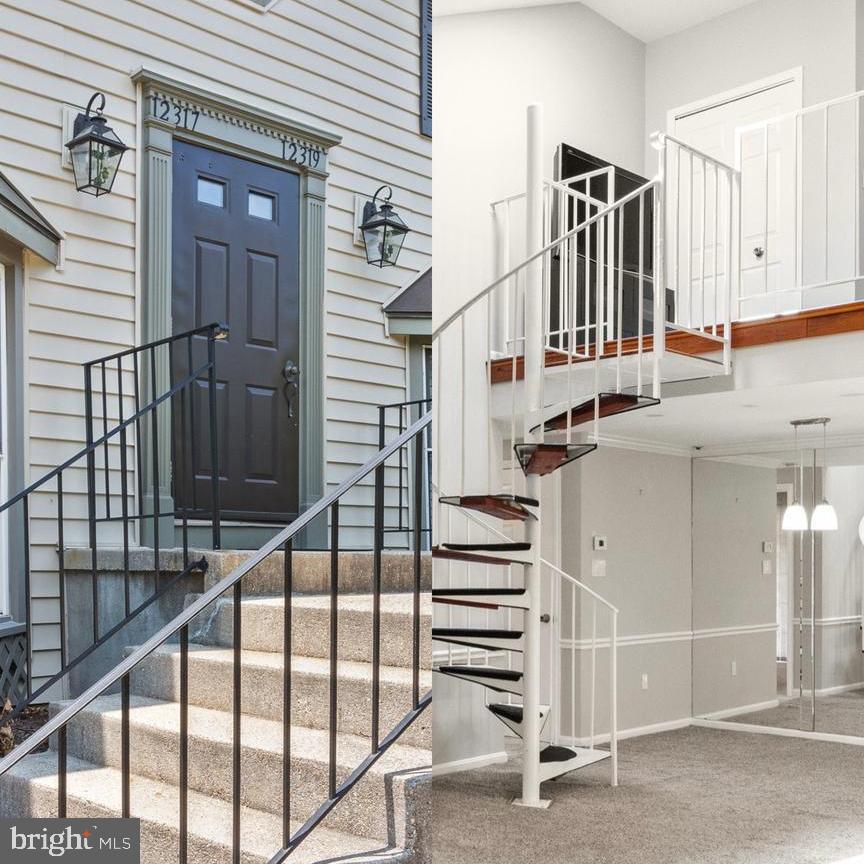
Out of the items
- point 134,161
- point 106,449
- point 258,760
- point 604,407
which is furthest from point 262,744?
point 604,407

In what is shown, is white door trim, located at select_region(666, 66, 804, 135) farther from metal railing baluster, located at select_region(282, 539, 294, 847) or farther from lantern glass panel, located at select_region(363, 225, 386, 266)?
metal railing baluster, located at select_region(282, 539, 294, 847)

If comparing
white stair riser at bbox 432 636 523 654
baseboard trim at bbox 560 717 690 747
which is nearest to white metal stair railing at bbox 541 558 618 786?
baseboard trim at bbox 560 717 690 747

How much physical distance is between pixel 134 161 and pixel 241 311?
13.3 inches

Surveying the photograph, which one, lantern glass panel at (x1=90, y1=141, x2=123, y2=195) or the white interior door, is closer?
lantern glass panel at (x1=90, y1=141, x2=123, y2=195)

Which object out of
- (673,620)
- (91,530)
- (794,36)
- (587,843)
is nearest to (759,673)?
(673,620)

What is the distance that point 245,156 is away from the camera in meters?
1.96

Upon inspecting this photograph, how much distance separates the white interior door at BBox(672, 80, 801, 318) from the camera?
2.74 m

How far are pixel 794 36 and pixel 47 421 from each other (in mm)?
2151

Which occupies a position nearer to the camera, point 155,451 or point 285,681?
point 155,451

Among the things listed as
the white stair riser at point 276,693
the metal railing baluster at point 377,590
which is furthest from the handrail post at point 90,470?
the metal railing baluster at point 377,590

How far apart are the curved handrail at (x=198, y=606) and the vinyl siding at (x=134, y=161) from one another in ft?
0.31

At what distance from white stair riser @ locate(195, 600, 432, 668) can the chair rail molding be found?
22 centimetres

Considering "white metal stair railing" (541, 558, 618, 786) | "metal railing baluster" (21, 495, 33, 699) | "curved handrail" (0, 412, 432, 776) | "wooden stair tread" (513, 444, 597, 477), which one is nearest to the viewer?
"curved handrail" (0, 412, 432, 776)

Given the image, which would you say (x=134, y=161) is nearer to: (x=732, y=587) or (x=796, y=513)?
(x=732, y=587)
